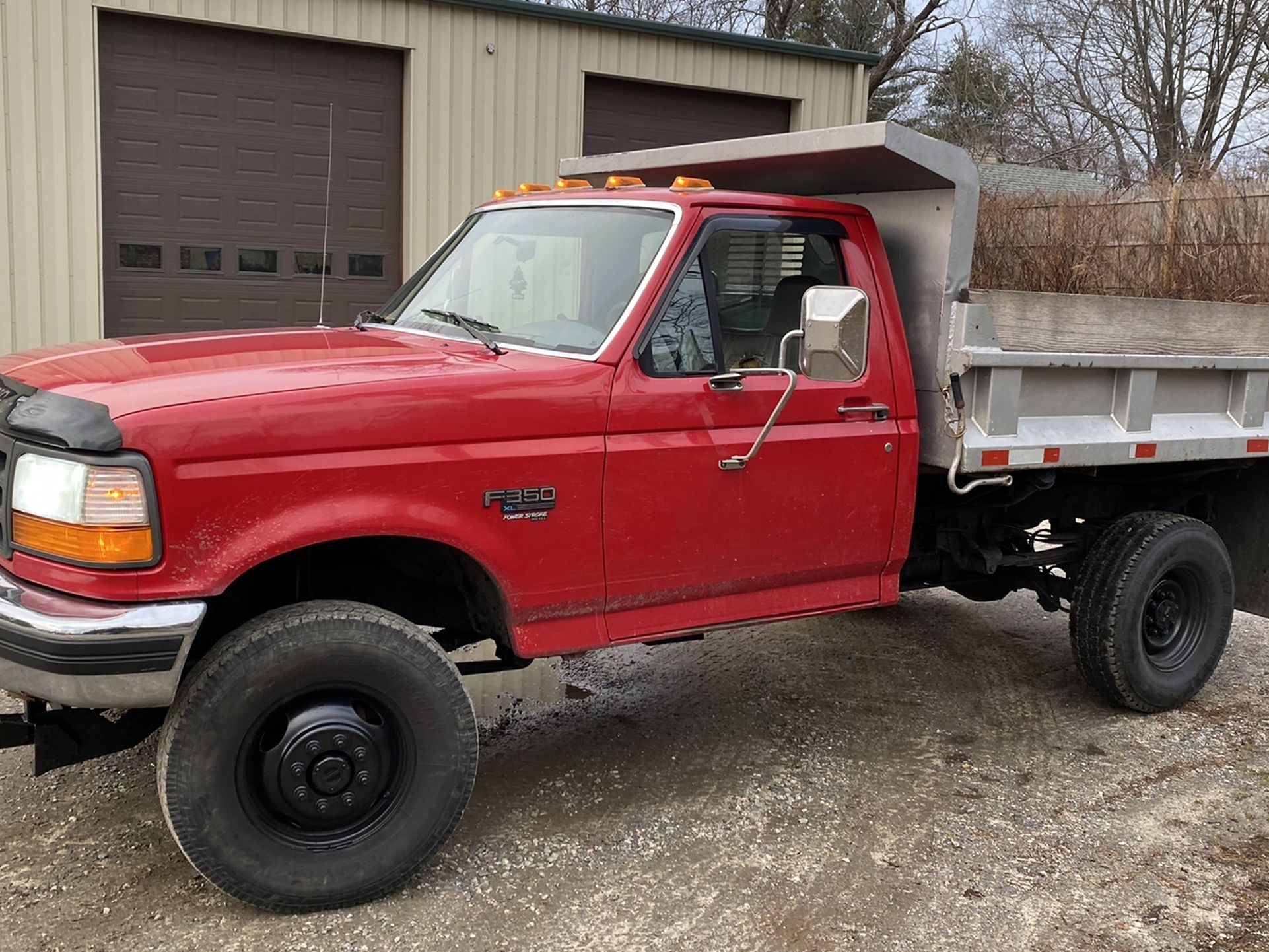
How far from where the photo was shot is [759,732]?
5.25m

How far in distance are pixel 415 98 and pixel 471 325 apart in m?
8.09

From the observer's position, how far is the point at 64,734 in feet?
11.8

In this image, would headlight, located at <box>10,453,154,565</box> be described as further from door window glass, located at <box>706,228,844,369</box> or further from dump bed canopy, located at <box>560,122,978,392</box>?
dump bed canopy, located at <box>560,122,978,392</box>

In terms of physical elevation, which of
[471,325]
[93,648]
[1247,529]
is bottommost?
[1247,529]

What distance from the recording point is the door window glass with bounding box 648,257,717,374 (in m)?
4.14

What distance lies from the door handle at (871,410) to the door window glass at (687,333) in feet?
1.87

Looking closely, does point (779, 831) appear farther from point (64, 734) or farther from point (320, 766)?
point (64, 734)

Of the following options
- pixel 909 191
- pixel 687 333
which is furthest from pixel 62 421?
pixel 909 191

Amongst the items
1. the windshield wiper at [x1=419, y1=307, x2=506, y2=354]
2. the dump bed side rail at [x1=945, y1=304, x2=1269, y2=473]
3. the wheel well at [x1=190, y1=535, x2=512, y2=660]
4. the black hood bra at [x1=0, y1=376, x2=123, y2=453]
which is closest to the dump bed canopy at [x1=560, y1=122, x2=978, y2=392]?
the dump bed side rail at [x1=945, y1=304, x2=1269, y2=473]

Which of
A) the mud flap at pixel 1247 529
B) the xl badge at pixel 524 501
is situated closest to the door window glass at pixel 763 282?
the xl badge at pixel 524 501

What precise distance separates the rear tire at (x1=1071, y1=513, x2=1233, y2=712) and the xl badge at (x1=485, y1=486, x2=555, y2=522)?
111 inches

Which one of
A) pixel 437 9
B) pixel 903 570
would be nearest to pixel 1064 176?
pixel 437 9

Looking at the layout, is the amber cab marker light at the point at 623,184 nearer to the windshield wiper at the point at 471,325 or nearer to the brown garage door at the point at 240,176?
the windshield wiper at the point at 471,325

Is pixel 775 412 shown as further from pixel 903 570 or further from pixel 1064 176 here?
pixel 1064 176
